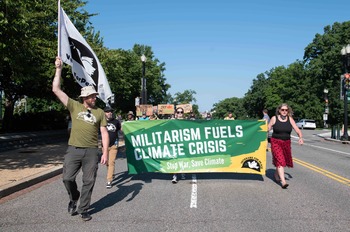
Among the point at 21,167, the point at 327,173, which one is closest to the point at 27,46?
the point at 21,167

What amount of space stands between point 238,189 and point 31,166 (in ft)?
20.1

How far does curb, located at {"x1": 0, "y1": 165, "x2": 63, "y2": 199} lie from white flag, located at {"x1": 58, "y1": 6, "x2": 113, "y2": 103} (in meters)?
2.55

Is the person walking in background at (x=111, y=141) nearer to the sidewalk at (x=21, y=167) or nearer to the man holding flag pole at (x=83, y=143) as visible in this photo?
the sidewalk at (x=21, y=167)

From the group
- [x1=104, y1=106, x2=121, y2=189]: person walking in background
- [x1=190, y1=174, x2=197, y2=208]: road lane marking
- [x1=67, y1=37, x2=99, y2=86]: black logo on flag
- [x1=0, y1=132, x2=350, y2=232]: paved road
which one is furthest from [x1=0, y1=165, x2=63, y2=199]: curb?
[x1=190, y1=174, x2=197, y2=208]: road lane marking

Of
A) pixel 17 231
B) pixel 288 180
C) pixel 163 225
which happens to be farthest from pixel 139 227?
pixel 288 180

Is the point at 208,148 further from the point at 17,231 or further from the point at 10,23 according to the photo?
the point at 10,23

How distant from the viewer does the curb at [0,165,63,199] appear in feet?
23.5

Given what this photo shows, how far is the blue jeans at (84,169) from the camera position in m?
5.49

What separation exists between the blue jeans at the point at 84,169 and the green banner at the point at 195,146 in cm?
336

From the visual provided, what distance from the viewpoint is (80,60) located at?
7371mm

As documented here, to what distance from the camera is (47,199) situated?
6.89 m

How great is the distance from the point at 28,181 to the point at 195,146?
13.0 ft

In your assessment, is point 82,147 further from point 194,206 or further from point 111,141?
point 111,141

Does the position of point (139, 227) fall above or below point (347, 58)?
below
